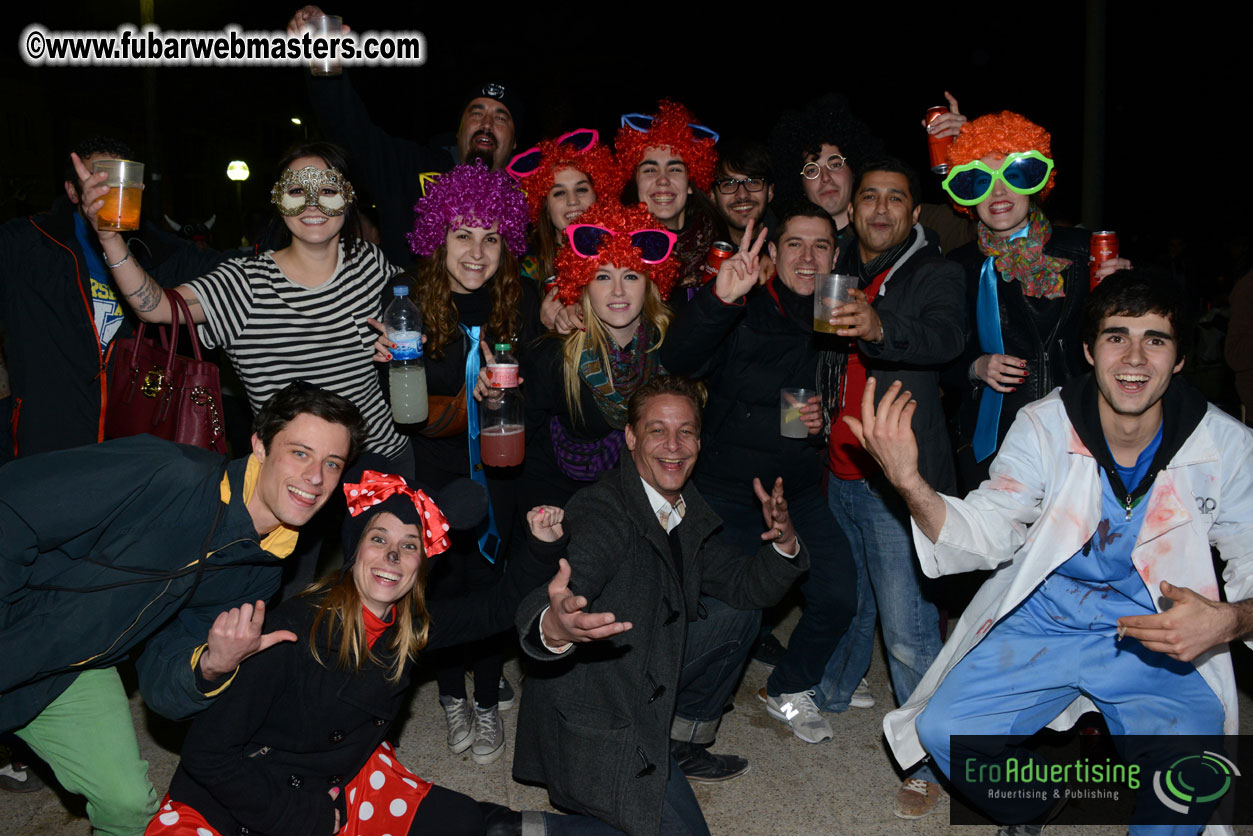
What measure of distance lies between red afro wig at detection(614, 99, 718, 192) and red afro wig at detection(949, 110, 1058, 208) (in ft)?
5.12

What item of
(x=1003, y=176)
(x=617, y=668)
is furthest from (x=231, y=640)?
(x=1003, y=176)

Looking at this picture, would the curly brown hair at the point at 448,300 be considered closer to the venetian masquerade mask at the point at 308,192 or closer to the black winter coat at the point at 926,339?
the venetian masquerade mask at the point at 308,192

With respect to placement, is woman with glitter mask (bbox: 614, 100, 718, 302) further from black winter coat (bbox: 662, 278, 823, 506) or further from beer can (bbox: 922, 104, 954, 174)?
beer can (bbox: 922, 104, 954, 174)

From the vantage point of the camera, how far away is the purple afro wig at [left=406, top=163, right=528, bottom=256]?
4.34 m

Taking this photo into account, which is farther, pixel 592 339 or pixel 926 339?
pixel 592 339

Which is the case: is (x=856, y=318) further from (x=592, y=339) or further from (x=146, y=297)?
(x=146, y=297)

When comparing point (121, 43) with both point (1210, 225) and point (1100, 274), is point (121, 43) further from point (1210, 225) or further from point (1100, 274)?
point (1210, 225)

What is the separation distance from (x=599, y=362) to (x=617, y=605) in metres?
1.19

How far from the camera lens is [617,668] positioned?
11.4 feet

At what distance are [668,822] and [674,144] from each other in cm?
355

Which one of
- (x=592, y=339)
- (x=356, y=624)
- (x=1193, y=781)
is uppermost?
(x=592, y=339)

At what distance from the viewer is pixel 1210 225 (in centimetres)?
2508

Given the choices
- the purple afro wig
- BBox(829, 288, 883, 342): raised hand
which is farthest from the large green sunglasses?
the purple afro wig

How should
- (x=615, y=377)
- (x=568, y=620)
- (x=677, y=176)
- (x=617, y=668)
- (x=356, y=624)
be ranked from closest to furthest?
(x=568, y=620), (x=356, y=624), (x=617, y=668), (x=615, y=377), (x=677, y=176)
